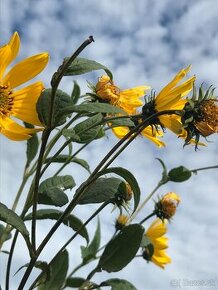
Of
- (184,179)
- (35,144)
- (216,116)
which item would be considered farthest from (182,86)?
(184,179)

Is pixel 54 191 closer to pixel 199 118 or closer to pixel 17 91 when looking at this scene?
pixel 17 91

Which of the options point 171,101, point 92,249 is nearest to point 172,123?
point 171,101

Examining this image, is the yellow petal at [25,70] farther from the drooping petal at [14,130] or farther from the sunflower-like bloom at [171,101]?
the sunflower-like bloom at [171,101]

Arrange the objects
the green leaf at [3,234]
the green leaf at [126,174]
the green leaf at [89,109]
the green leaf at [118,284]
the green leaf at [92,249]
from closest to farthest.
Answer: the green leaf at [89,109], the green leaf at [126,174], the green leaf at [3,234], the green leaf at [118,284], the green leaf at [92,249]

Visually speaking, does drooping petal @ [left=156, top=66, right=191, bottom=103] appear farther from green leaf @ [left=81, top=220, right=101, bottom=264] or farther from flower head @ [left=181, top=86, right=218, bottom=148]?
green leaf @ [left=81, top=220, right=101, bottom=264]

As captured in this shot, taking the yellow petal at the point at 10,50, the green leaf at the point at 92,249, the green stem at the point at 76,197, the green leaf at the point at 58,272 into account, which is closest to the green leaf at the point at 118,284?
the green leaf at the point at 58,272

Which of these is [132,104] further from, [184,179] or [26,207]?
[184,179]

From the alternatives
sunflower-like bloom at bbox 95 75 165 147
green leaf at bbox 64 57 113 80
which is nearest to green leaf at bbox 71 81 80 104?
sunflower-like bloom at bbox 95 75 165 147
